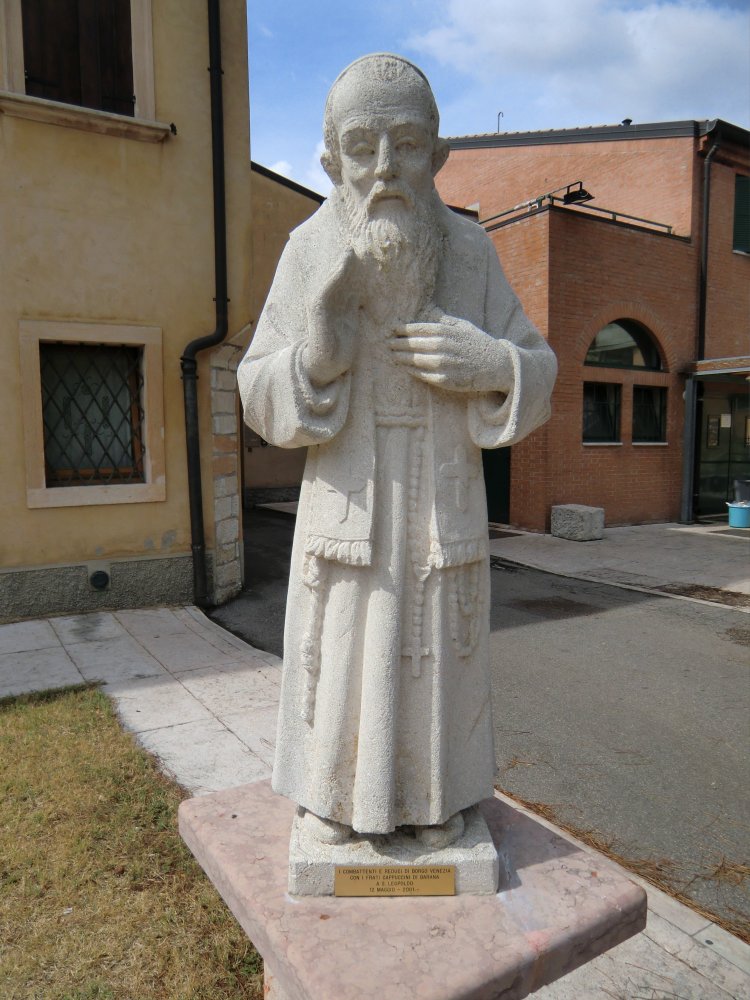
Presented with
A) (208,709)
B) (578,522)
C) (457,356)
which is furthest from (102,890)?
(578,522)

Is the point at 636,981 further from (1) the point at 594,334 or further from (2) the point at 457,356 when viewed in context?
(1) the point at 594,334

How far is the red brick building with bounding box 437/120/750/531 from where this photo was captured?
12.1 metres

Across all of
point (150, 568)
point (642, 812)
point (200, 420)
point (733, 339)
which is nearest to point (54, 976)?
point (642, 812)

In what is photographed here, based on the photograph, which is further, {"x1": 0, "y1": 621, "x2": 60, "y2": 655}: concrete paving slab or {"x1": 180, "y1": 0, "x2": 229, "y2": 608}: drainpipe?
{"x1": 180, "y1": 0, "x2": 229, "y2": 608}: drainpipe

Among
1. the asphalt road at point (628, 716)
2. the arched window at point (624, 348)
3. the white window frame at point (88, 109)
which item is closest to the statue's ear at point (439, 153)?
the asphalt road at point (628, 716)

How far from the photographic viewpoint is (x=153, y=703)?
4.73m

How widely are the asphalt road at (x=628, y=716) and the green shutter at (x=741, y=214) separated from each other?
9.79m

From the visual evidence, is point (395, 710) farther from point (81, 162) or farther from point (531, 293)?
point (531, 293)

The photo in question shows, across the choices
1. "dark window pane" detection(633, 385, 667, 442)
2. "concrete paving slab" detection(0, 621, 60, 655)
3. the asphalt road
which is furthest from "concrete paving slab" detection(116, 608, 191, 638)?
"dark window pane" detection(633, 385, 667, 442)

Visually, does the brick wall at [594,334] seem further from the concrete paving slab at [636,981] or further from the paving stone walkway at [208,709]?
the concrete paving slab at [636,981]

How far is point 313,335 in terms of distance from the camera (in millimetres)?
1717

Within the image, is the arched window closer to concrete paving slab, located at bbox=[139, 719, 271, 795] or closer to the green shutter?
the green shutter

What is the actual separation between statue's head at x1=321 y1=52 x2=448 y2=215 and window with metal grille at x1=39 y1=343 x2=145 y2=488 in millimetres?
5573

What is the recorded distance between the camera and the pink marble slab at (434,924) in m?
1.65
